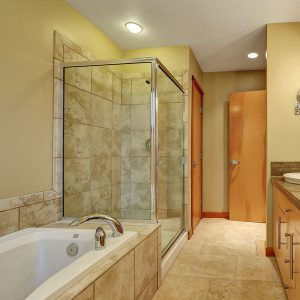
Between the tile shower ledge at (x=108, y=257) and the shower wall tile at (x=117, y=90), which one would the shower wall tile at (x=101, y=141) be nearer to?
the shower wall tile at (x=117, y=90)

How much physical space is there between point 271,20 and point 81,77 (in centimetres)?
191

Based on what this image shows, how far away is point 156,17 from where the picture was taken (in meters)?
3.01

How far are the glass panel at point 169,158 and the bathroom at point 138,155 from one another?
2cm

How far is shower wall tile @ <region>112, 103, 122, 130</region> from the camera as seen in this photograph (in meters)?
3.58

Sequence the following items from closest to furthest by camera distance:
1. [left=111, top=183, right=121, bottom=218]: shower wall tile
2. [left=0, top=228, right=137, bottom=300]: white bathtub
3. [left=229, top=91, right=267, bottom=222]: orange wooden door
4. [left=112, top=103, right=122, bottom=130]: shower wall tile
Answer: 1. [left=0, top=228, right=137, bottom=300]: white bathtub
2. [left=111, top=183, right=121, bottom=218]: shower wall tile
3. [left=112, top=103, right=122, bottom=130]: shower wall tile
4. [left=229, top=91, right=267, bottom=222]: orange wooden door

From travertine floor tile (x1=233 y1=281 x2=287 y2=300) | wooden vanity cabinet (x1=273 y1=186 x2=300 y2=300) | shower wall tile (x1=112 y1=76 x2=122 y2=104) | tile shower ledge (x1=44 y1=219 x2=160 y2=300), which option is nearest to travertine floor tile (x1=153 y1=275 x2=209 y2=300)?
travertine floor tile (x1=233 y1=281 x2=287 y2=300)

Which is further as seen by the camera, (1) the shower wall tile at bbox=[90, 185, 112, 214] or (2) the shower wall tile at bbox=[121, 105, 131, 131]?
(2) the shower wall tile at bbox=[121, 105, 131, 131]

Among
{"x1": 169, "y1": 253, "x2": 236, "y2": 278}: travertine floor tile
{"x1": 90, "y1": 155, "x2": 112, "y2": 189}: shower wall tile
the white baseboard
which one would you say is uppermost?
{"x1": 90, "y1": 155, "x2": 112, "y2": 189}: shower wall tile

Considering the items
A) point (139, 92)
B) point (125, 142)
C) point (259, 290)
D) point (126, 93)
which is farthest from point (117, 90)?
point (259, 290)

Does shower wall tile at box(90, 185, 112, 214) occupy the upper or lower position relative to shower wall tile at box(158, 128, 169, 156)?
lower

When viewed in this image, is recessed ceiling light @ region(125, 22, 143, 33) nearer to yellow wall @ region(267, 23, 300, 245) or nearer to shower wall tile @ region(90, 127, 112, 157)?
shower wall tile @ region(90, 127, 112, 157)

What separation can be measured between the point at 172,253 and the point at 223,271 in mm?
493

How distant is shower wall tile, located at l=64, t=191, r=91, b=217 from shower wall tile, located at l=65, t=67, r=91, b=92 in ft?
3.23

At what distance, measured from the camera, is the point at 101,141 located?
3.33 metres
